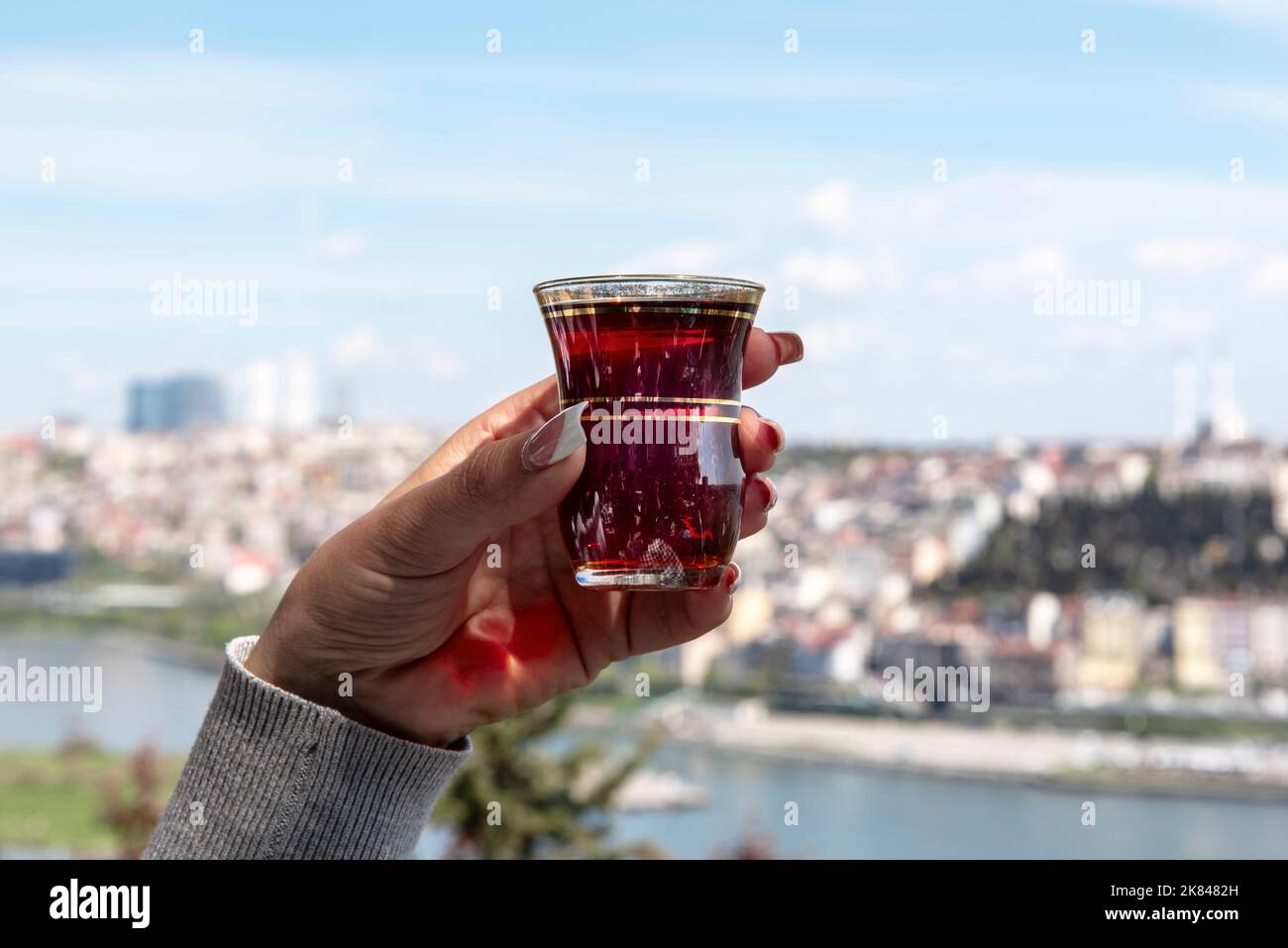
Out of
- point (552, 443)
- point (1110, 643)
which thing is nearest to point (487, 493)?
point (552, 443)

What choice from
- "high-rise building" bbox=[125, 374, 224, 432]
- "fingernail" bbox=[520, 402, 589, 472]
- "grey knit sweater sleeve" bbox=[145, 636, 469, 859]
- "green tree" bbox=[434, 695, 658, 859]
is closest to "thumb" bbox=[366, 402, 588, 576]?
"fingernail" bbox=[520, 402, 589, 472]

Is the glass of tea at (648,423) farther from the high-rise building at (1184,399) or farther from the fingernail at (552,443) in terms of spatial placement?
the high-rise building at (1184,399)

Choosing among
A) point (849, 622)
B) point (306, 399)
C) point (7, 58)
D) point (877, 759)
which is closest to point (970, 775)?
point (877, 759)

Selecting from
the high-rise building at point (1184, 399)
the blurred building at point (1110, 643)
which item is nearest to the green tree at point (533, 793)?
the blurred building at point (1110, 643)

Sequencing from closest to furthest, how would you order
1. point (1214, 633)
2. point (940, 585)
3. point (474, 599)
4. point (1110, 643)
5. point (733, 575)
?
point (733, 575) < point (474, 599) < point (1214, 633) < point (1110, 643) < point (940, 585)

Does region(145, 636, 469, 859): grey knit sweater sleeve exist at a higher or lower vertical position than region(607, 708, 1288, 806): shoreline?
higher

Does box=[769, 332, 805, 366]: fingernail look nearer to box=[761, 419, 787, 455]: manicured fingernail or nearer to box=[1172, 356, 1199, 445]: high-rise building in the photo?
box=[761, 419, 787, 455]: manicured fingernail

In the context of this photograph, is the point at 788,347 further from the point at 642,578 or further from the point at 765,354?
the point at 642,578
